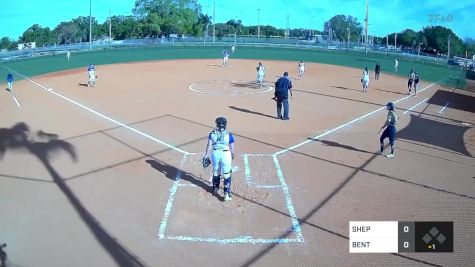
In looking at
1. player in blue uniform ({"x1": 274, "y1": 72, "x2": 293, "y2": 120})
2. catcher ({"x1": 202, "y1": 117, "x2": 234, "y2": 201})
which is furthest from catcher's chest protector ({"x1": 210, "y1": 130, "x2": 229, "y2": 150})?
player in blue uniform ({"x1": 274, "y1": 72, "x2": 293, "y2": 120})

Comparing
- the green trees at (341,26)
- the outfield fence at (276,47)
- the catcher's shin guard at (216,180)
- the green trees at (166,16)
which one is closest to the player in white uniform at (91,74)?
the outfield fence at (276,47)

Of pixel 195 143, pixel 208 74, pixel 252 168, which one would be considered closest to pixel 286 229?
pixel 252 168

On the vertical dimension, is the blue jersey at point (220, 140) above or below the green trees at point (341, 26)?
below

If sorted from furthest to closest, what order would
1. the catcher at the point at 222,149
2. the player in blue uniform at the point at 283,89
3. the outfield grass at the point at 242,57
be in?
1. the outfield grass at the point at 242,57
2. the player in blue uniform at the point at 283,89
3. the catcher at the point at 222,149

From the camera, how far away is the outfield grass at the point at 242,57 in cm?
3384

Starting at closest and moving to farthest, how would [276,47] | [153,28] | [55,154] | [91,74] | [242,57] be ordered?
[55,154]
[91,74]
[242,57]
[276,47]
[153,28]

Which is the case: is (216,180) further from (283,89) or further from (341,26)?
Answer: (341,26)

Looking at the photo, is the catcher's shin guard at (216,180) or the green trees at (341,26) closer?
the catcher's shin guard at (216,180)

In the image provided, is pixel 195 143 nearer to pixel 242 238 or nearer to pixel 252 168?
pixel 252 168

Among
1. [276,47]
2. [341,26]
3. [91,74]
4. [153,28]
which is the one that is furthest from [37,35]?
[341,26]

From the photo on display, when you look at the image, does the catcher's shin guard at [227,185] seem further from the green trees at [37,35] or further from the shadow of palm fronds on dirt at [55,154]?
the green trees at [37,35]

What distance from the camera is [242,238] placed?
7.02 meters

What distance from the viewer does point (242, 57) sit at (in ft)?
166

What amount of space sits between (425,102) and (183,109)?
13270 millimetres
